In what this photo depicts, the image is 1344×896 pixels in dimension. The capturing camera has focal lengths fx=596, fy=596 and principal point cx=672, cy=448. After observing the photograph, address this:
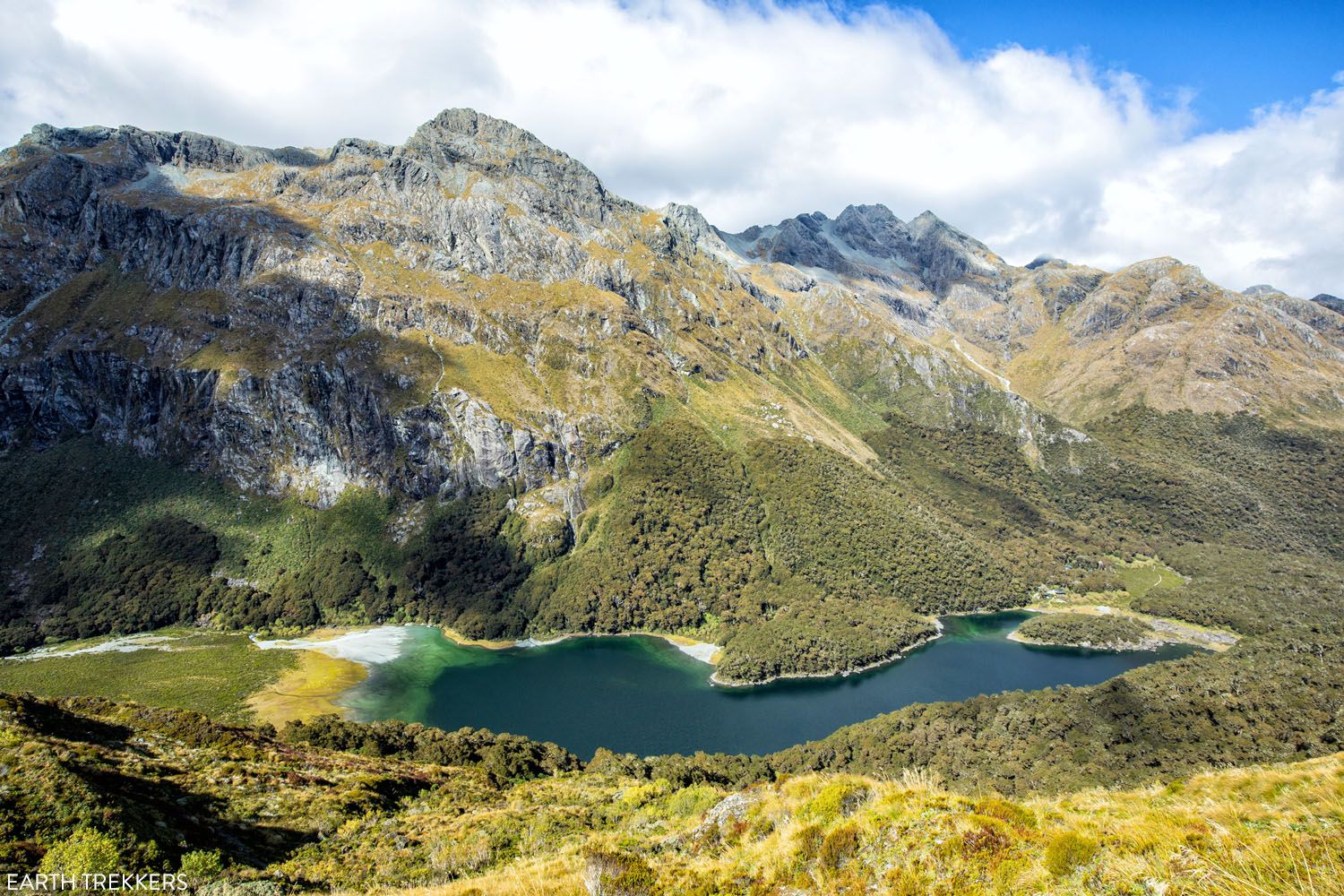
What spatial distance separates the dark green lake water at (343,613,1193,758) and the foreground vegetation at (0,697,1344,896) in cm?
6916

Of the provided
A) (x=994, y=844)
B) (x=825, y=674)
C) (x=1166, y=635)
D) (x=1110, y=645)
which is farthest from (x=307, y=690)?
(x=1166, y=635)

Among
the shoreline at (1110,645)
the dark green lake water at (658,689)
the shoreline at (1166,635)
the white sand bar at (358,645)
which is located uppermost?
the shoreline at (1166,635)

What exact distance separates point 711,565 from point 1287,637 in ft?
405

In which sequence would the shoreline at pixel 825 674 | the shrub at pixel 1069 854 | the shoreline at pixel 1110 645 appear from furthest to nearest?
the shoreline at pixel 1110 645
the shoreline at pixel 825 674
the shrub at pixel 1069 854

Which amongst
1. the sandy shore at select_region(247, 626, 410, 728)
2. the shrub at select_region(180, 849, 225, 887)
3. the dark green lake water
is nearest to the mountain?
the shrub at select_region(180, 849, 225, 887)

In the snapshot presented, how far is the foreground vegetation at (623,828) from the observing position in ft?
41.9

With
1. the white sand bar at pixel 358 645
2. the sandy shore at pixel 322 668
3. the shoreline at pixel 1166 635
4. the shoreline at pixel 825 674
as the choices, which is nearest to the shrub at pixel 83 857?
the sandy shore at pixel 322 668

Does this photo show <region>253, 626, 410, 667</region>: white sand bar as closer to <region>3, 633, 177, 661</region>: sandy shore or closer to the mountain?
the mountain

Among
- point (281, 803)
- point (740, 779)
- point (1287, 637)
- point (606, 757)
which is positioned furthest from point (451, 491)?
point (1287, 637)

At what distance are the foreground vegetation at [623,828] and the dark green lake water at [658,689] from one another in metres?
69.2

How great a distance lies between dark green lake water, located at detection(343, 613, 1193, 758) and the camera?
367 ft

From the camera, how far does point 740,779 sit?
252ft

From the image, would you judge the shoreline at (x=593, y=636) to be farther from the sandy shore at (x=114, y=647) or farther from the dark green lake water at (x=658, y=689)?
the sandy shore at (x=114, y=647)

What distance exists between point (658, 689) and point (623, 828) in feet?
320
